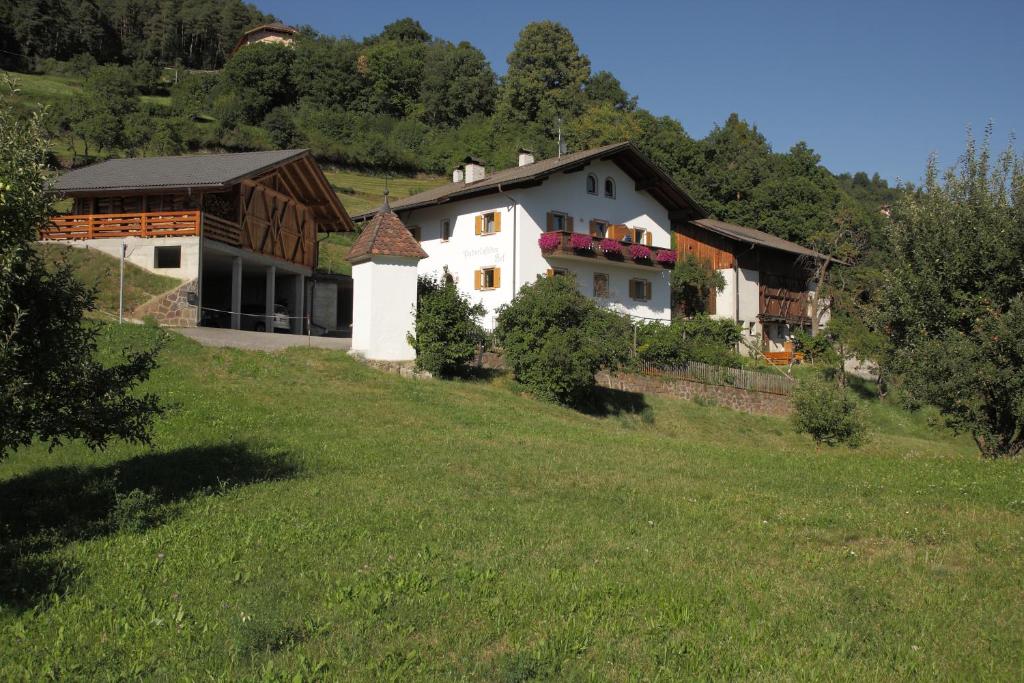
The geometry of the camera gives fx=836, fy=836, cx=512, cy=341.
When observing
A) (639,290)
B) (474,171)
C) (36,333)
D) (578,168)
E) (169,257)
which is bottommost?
(36,333)

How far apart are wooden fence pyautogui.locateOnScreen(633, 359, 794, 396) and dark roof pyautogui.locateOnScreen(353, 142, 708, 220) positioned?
32.8 ft

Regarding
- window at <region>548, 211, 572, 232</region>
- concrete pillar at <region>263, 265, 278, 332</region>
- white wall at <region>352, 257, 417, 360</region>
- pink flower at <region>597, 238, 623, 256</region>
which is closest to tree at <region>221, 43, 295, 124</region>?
concrete pillar at <region>263, 265, 278, 332</region>

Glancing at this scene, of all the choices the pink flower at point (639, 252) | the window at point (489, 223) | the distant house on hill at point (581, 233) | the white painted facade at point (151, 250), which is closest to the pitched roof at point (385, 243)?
the white painted facade at point (151, 250)

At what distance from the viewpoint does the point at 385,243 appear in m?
23.3

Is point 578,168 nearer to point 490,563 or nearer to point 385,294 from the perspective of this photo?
point 385,294

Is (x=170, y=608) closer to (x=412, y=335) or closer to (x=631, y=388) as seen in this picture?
(x=412, y=335)

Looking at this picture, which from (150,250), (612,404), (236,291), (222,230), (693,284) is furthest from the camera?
(693,284)

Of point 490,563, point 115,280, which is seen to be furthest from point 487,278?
point 490,563

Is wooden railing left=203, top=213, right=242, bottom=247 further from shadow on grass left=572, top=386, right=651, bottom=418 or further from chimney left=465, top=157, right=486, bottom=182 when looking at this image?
shadow on grass left=572, top=386, right=651, bottom=418

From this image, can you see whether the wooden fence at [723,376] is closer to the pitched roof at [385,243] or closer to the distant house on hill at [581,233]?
the distant house on hill at [581,233]

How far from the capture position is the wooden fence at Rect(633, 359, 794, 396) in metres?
33.4

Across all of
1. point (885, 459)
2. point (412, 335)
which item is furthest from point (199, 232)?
point (885, 459)

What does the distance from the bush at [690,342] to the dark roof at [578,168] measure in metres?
6.51

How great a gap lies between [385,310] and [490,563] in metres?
16.3
